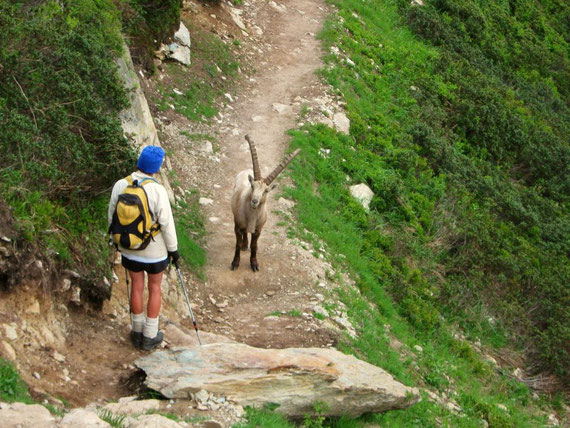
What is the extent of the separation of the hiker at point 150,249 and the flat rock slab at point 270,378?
1.67 feet

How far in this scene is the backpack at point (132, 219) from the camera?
296 inches

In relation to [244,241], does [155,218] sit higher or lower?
higher

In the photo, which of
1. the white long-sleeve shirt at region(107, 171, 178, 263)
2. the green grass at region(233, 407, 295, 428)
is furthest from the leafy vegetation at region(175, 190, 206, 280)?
the green grass at region(233, 407, 295, 428)

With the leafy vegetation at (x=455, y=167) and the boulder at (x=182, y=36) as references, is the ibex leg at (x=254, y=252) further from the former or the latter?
the boulder at (x=182, y=36)

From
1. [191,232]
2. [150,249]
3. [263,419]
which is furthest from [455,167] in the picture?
[263,419]

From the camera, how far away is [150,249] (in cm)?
789

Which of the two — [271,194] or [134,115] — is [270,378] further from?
[271,194]

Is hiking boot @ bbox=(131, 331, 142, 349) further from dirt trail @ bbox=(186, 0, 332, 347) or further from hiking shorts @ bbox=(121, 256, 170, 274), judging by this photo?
dirt trail @ bbox=(186, 0, 332, 347)

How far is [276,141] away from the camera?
55.4 ft

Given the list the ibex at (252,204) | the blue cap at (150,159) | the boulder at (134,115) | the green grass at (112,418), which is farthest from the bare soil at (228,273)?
the boulder at (134,115)

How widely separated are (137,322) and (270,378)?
68.4 inches

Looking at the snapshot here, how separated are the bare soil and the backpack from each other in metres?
1.04

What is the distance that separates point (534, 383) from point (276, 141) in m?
7.94

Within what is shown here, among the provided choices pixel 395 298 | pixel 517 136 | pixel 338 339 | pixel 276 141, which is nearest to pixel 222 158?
pixel 276 141
